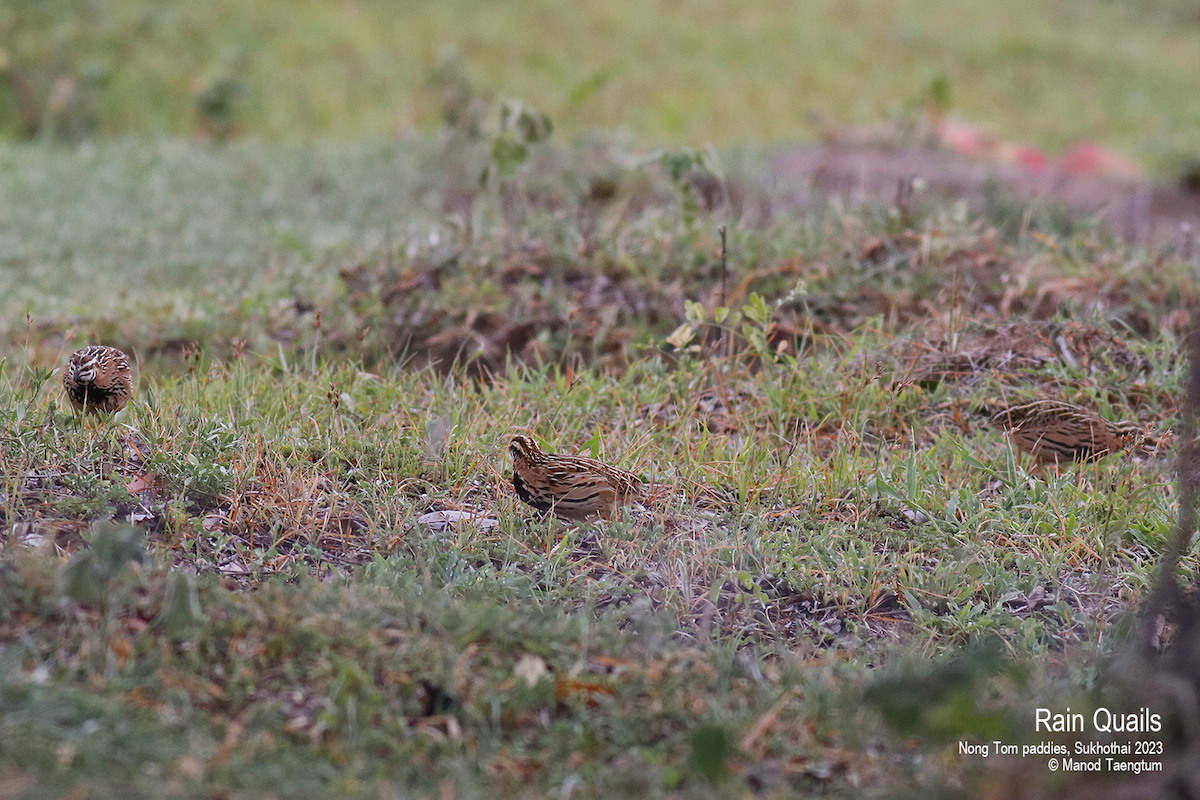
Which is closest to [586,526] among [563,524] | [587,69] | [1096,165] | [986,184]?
[563,524]

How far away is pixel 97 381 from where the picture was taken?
3.19m

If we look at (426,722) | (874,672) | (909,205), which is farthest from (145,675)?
(909,205)

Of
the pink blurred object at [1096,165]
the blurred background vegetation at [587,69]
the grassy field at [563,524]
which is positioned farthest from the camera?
the blurred background vegetation at [587,69]

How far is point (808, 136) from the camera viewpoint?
1144 cm

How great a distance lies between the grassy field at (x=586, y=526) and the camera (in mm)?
2086

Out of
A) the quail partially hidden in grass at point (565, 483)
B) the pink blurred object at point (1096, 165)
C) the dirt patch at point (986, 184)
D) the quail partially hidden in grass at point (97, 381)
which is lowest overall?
the pink blurred object at point (1096, 165)

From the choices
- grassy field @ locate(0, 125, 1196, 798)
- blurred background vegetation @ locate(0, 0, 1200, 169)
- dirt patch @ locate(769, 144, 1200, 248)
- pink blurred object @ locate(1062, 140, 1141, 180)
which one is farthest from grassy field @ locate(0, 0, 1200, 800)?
pink blurred object @ locate(1062, 140, 1141, 180)

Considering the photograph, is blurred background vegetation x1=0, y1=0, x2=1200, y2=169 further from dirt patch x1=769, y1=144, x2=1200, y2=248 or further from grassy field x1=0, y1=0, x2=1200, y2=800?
grassy field x1=0, y1=0, x2=1200, y2=800

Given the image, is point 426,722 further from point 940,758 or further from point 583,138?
point 583,138

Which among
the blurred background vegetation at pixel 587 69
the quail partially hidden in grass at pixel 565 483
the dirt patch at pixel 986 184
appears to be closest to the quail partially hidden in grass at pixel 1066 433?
the quail partially hidden in grass at pixel 565 483

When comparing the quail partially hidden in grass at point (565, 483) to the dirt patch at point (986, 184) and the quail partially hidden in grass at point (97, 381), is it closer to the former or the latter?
the quail partially hidden in grass at point (97, 381)

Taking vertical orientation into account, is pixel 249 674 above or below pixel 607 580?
above

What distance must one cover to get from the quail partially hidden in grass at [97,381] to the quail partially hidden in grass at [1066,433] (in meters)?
2.84

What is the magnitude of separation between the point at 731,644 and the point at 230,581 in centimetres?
118
